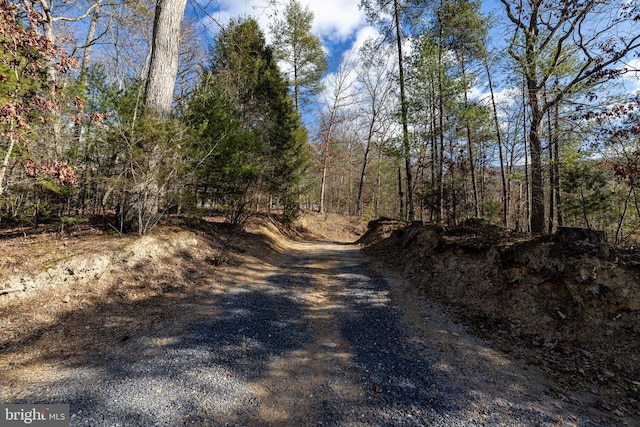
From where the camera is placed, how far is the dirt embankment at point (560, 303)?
2.78 meters

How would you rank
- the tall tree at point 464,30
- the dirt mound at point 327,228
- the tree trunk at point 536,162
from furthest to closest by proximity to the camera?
1. the dirt mound at point 327,228
2. the tall tree at point 464,30
3. the tree trunk at point 536,162

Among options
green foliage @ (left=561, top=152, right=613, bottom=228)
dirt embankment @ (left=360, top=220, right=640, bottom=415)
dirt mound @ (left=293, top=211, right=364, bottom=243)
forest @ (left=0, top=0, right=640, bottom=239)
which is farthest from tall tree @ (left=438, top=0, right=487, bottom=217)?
dirt mound @ (left=293, top=211, right=364, bottom=243)

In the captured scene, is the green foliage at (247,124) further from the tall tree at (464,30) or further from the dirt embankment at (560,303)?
the tall tree at (464,30)

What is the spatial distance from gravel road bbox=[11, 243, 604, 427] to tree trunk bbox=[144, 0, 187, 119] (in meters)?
4.91

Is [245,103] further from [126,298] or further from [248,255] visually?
[126,298]

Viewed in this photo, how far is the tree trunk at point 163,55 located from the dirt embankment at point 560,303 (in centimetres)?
732

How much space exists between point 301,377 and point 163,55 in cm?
739

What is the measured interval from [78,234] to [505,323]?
7.95 meters

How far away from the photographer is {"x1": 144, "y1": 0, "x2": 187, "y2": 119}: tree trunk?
608 centimetres

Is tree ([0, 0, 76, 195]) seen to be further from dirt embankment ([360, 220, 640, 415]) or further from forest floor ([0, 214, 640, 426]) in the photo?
dirt embankment ([360, 220, 640, 415])

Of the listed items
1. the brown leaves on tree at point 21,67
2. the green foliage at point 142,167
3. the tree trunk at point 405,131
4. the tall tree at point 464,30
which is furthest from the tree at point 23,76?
the tall tree at point 464,30

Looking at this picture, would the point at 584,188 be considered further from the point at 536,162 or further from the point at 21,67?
the point at 21,67

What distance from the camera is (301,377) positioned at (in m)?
2.67

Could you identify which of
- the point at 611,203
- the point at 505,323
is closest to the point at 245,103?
the point at 505,323
